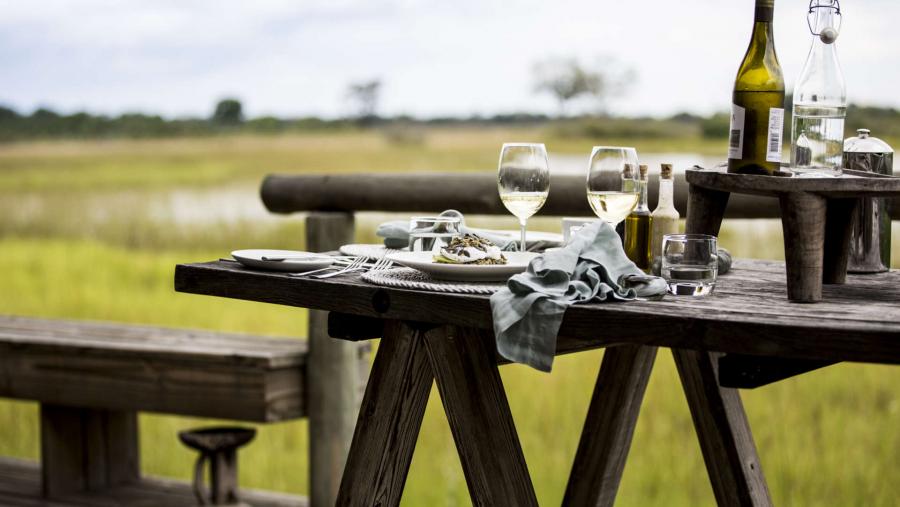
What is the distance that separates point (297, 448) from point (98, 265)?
3.24 m

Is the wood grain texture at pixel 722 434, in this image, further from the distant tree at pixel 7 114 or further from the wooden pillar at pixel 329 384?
the distant tree at pixel 7 114

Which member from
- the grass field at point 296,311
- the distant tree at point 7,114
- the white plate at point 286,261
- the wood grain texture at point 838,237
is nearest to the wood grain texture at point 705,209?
the wood grain texture at point 838,237

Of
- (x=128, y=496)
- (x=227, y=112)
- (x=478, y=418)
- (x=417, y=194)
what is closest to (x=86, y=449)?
(x=128, y=496)

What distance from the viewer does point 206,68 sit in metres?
8.41

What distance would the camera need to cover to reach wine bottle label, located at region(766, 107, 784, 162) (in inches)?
58.6

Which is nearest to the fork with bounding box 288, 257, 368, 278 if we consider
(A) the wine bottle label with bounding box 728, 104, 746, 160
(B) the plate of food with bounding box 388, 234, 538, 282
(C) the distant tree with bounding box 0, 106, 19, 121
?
(B) the plate of food with bounding box 388, 234, 538, 282

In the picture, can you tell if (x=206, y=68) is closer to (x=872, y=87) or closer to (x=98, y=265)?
(x=98, y=265)

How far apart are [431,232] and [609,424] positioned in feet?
1.81

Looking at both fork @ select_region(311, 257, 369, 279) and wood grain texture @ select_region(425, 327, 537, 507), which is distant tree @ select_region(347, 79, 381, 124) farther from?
wood grain texture @ select_region(425, 327, 537, 507)

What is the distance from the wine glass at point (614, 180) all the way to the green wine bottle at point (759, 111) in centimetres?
15

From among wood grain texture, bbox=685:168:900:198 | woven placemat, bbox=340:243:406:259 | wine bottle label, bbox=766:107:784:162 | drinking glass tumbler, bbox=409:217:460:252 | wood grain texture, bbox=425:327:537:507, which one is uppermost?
wine bottle label, bbox=766:107:784:162

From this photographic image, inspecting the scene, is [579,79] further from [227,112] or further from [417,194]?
[417,194]

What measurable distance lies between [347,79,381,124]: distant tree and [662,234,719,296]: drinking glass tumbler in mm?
6551

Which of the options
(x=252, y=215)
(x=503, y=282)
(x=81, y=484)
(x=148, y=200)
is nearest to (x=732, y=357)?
(x=503, y=282)
